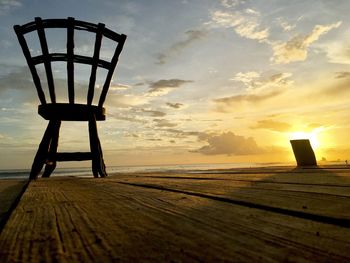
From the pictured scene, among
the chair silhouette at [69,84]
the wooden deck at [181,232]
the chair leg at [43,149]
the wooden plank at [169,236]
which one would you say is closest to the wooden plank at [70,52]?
the chair silhouette at [69,84]

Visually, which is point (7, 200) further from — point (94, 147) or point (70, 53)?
point (94, 147)

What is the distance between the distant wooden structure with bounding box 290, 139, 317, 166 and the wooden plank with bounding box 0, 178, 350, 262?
7.01m

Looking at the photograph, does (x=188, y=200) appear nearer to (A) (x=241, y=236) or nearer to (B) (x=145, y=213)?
(B) (x=145, y=213)

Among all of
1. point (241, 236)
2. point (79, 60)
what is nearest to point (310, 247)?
point (241, 236)

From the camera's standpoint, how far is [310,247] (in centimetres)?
94

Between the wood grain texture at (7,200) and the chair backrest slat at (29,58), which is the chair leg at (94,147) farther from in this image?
the wood grain texture at (7,200)

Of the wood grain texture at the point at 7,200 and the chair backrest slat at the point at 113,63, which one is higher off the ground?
the chair backrest slat at the point at 113,63

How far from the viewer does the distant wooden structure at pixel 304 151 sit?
26.5 feet

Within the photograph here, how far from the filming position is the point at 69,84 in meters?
6.58

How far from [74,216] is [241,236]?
2.41 feet

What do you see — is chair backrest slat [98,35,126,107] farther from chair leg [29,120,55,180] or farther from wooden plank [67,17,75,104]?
chair leg [29,120,55,180]

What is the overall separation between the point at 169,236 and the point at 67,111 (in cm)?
611

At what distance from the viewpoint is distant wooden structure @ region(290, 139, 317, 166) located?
8.09 metres

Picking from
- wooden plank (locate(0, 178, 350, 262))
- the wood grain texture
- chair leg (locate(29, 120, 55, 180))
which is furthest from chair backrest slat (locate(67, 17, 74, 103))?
wooden plank (locate(0, 178, 350, 262))
